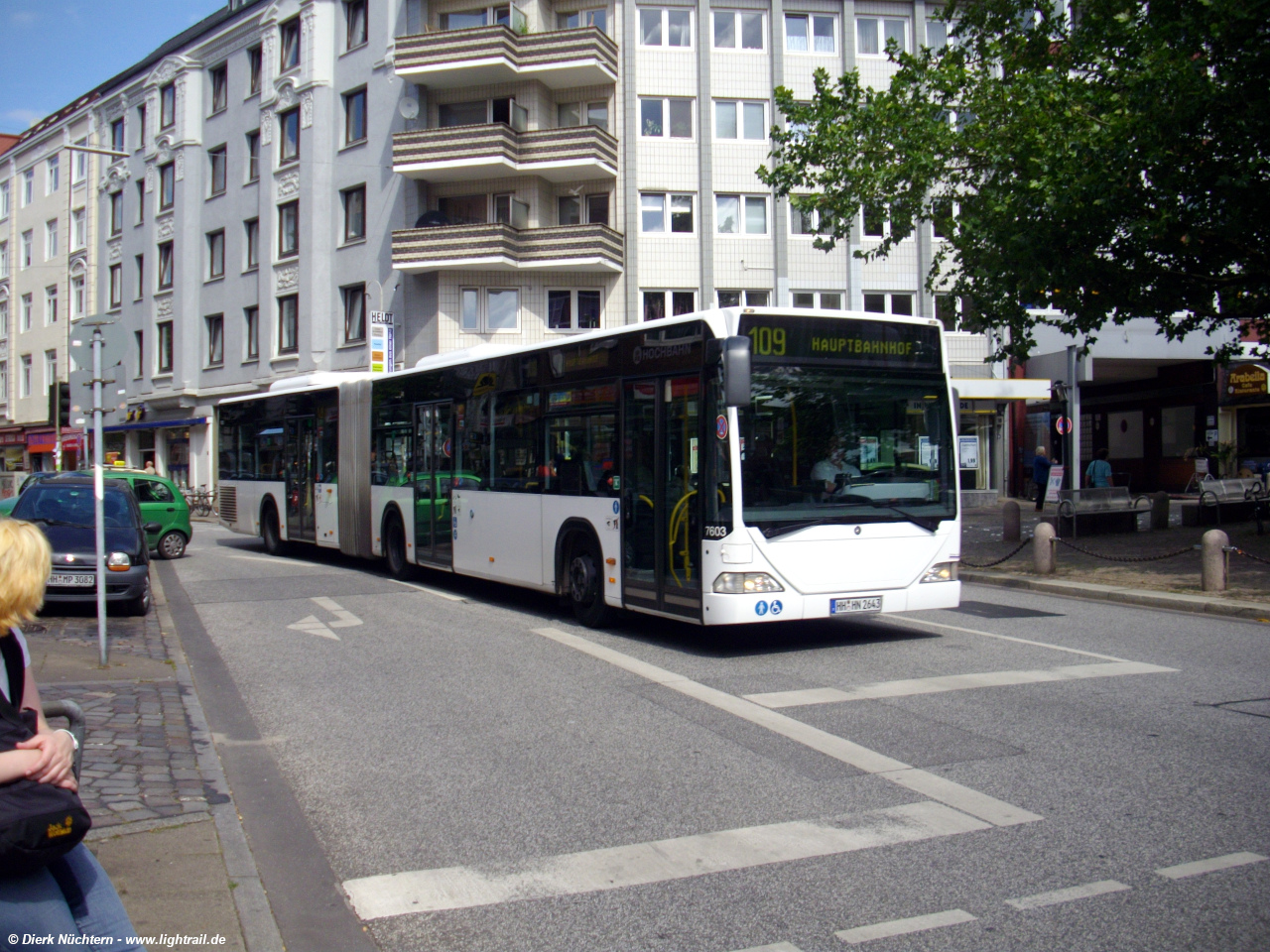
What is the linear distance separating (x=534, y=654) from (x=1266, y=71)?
37.3 feet

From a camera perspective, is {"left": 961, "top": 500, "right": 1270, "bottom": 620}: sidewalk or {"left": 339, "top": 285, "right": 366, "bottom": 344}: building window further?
{"left": 339, "top": 285, "right": 366, "bottom": 344}: building window

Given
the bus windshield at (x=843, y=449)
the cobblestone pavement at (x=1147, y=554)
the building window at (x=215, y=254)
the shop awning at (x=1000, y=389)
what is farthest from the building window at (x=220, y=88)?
the bus windshield at (x=843, y=449)

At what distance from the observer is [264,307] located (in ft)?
130

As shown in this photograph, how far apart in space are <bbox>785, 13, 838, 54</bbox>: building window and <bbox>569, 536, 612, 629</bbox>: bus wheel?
92.5ft

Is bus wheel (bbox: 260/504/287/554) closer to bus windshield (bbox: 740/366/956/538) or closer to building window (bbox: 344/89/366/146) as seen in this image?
bus windshield (bbox: 740/366/956/538)

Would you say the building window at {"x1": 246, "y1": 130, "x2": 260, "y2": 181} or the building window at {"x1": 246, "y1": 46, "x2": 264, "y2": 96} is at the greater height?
the building window at {"x1": 246, "y1": 46, "x2": 264, "y2": 96}

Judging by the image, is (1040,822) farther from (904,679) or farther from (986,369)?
(986,369)

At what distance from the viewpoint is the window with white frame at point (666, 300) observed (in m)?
34.3

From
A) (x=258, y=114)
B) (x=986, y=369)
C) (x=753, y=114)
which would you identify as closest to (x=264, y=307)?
(x=258, y=114)

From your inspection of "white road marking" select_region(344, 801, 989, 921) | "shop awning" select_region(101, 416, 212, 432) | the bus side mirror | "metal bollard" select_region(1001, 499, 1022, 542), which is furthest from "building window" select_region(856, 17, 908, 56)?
"white road marking" select_region(344, 801, 989, 921)

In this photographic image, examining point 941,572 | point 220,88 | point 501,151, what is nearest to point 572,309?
point 501,151

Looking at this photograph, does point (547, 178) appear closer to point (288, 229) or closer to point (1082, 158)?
point (288, 229)

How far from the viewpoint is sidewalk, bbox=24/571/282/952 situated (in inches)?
157

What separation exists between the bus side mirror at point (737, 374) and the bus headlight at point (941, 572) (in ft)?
8.57
